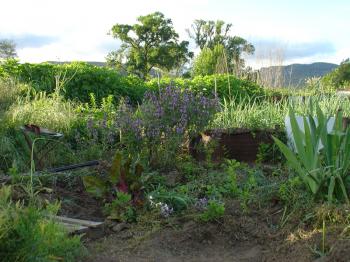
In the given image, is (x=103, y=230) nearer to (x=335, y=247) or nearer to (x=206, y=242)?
(x=206, y=242)

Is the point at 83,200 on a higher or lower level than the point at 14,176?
lower

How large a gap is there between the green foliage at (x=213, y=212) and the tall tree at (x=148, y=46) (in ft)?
140

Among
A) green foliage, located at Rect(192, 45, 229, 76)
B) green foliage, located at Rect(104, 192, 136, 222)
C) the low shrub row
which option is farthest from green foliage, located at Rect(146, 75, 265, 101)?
green foliage, located at Rect(192, 45, 229, 76)

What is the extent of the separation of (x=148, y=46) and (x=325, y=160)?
4453cm

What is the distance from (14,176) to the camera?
392cm

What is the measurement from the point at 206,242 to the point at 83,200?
1.28 m

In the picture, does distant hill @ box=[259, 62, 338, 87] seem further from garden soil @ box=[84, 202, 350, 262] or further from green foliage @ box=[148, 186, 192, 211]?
garden soil @ box=[84, 202, 350, 262]

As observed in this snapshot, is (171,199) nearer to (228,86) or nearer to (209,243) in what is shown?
(209,243)

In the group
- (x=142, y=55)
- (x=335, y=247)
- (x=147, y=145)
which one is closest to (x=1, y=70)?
(x=147, y=145)

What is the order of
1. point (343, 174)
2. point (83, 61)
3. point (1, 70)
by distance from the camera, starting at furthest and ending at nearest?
point (83, 61)
point (1, 70)
point (343, 174)

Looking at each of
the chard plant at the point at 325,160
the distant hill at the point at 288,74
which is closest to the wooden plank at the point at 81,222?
the chard plant at the point at 325,160

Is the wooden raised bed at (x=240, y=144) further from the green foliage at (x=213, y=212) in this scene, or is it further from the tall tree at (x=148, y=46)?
the tall tree at (x=148, y=46)

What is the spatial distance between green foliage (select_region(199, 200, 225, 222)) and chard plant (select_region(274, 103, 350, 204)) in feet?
1.97

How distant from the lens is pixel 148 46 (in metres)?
47.6
